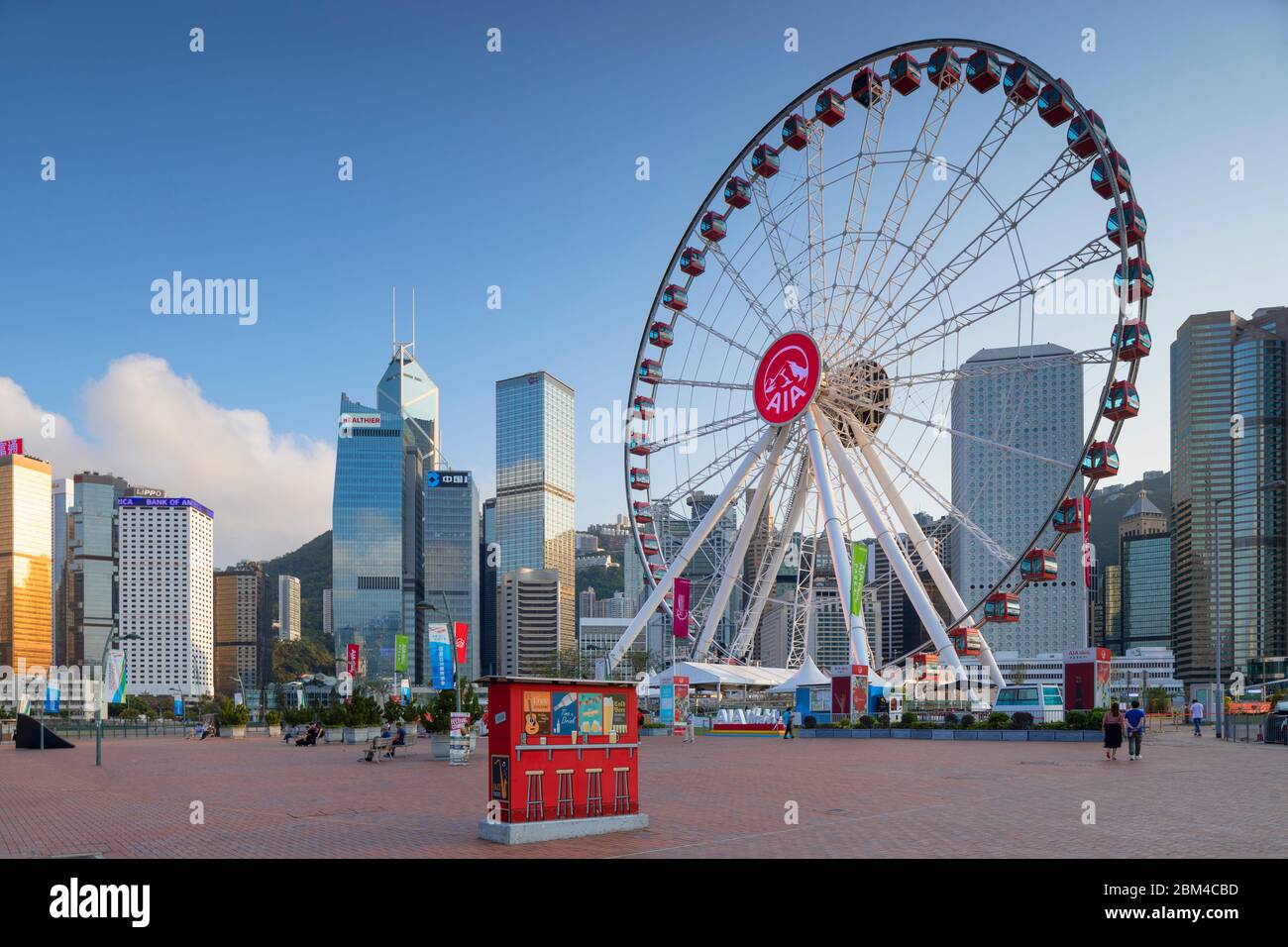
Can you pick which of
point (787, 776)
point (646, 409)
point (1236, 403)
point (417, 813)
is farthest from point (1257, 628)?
point (417, 813)

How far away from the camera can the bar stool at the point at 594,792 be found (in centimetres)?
1505

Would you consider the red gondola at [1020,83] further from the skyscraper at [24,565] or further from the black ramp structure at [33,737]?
the skyscraper at [24,565]

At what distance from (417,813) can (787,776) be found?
9079mm

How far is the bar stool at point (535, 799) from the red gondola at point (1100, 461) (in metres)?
30.0

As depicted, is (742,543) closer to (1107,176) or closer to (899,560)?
(899,560)

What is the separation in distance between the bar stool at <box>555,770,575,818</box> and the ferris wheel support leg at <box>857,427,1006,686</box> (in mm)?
34302

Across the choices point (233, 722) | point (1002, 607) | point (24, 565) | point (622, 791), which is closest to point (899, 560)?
point (1002, 607)

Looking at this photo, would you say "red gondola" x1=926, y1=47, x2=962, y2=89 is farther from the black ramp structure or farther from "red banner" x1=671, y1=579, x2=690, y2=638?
the black ramp structure

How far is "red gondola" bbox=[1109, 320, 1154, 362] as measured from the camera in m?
38.7

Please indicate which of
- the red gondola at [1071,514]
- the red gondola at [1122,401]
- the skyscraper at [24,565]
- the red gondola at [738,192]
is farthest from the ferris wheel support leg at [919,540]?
the skyscraper at [24,565]

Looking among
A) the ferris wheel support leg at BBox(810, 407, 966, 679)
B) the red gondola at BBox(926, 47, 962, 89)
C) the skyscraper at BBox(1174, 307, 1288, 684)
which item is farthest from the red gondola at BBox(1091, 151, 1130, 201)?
the skyscraper at BBox(1174, 307, 1288, 684)

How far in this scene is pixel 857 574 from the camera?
47219 mm

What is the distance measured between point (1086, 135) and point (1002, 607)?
17.5m

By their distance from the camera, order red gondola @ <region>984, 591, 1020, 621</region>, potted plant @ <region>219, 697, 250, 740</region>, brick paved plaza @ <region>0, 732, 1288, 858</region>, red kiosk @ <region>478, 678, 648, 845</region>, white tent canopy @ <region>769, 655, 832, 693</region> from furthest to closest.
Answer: potted plant @ <region>219, 697, 250, 740</region>
white tent canopy @ <region>769, 655, 832, 693</region>
red gondola @ <region>984, 591, 1020, 621</region>
red kiosk @ <region>478, 678, 648, 845</region>
brick paved plaza @ <region>0, 732, 1288, 858</region>
